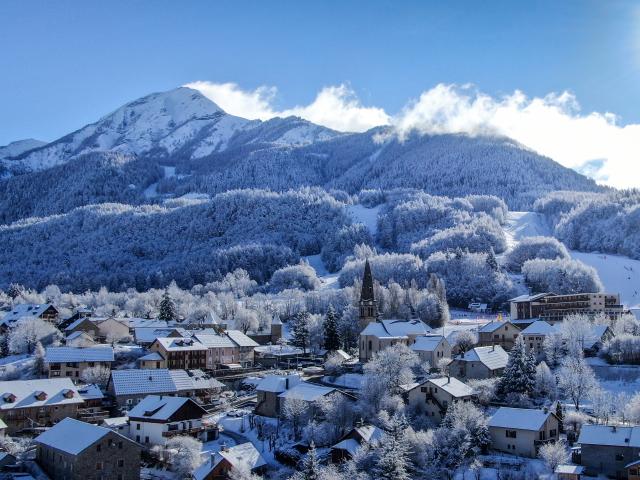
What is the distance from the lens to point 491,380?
7200 cm

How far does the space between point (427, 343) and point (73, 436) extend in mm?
42029

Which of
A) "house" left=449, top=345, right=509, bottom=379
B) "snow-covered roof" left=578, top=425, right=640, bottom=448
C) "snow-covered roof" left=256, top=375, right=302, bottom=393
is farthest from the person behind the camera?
"house" left=449, top=345, right=509, bottom=379

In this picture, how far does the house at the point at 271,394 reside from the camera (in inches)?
2776

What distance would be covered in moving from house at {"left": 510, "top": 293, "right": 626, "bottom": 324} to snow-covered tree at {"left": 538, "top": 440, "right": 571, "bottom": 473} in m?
55.0

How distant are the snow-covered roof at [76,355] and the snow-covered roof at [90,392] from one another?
8839 mm

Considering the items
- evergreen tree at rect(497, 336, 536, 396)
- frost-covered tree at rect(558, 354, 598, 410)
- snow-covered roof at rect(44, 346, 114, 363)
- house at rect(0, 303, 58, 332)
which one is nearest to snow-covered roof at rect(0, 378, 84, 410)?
snow-covered roof at rect(44, 346, 114, 363)

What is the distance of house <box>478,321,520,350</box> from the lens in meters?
91.1

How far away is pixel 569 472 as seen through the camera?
52.9 m

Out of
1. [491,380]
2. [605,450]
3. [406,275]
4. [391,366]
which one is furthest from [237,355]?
[406,275]

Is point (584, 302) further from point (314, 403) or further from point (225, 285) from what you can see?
point (225, 285)

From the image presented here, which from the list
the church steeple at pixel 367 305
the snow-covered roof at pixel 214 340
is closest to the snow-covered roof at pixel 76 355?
the snow-covered roof at pixel 214 340

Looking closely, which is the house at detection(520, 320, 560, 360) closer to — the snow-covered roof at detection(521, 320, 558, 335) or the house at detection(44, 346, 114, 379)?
the snow-covered roof at detection(521, 320, 558, 335)

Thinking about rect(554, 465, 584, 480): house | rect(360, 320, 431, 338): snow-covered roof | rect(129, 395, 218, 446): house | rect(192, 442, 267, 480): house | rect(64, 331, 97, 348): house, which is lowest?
rect(554, 465, 584, 480): house

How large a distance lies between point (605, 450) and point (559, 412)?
792 cm
